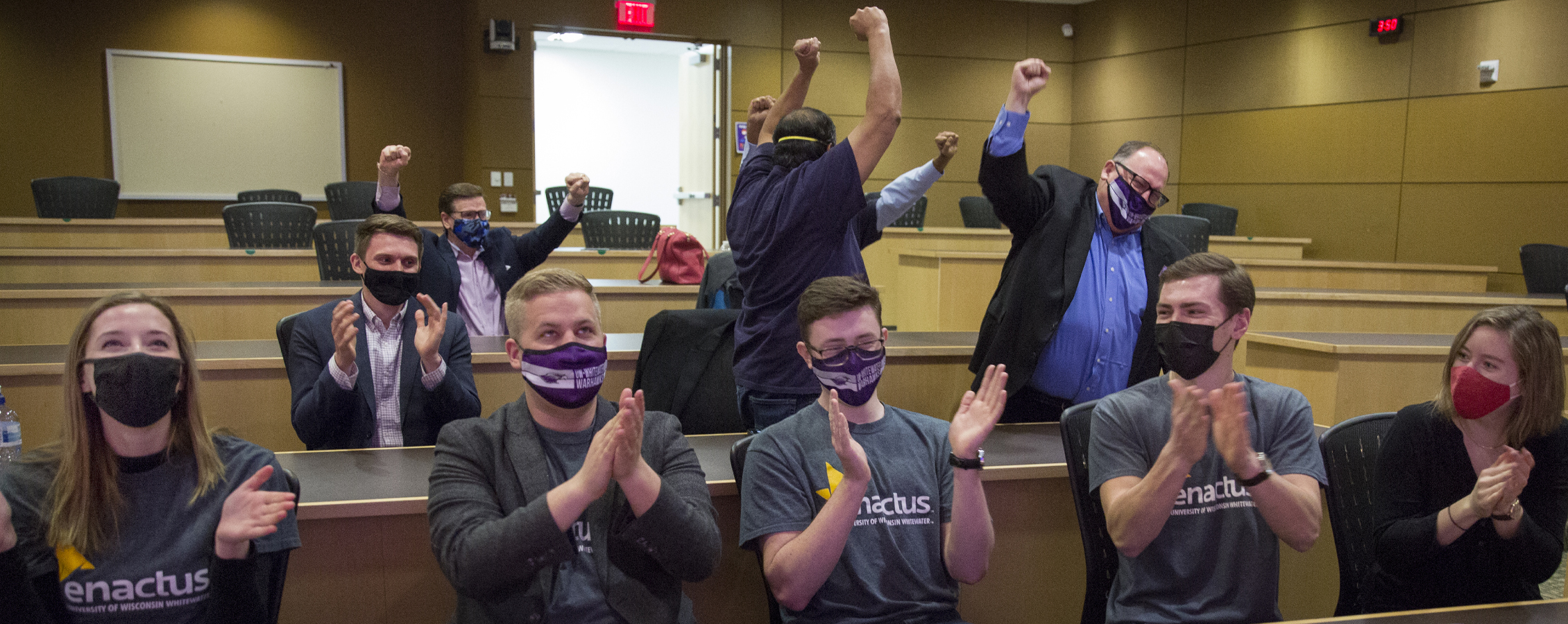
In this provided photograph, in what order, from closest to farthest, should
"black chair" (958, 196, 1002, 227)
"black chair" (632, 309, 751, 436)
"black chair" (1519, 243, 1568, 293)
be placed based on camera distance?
1. "black chair" (632, 309, 751, 436)
2. "black chair" (1519, 243, 1568, 293)
3. "black chair" (958, 196, 1002, 227)

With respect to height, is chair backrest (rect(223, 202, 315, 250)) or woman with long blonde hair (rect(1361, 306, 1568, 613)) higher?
chair backrest (rect(223, 202, 315, 250))

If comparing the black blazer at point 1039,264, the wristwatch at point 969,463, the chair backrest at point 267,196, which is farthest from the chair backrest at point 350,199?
the wristwatch at point 969,463

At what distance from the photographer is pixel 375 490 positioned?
1.88m

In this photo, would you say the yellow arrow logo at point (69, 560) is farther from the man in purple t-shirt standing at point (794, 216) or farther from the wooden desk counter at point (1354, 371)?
the wooden desk counter at point (1354, 371)

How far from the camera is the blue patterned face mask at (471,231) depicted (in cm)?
357

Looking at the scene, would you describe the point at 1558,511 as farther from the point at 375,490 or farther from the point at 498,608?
the point at 375,490

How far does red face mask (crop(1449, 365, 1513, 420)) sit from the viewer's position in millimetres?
1767

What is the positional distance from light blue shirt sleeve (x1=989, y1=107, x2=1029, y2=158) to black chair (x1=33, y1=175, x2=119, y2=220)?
23.3ft

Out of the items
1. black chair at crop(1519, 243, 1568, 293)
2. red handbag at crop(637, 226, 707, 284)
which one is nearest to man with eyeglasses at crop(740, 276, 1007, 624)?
red handbag at crop(637, 226, 707, 284)

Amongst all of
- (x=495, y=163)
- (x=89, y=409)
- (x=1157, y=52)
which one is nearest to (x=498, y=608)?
(x=89, y=409)

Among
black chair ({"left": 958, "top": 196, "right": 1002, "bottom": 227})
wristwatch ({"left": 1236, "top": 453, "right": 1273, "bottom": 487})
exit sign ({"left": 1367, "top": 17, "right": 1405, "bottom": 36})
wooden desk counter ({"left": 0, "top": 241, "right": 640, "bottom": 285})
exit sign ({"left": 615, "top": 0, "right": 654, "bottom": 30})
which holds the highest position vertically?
exit sign ({"left": 615, "top": 0, "right": 654, "bottom": 30})

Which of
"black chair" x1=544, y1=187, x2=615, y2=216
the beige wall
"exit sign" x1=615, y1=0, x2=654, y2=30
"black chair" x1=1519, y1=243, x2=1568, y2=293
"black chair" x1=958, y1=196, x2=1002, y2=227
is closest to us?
"black chair" x1=1519, y1=243, x2=1568, y2=293

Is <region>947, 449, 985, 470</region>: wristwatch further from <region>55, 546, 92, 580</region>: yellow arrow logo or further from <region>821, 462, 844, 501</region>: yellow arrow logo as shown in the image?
<region>55, 546, 92, 580</region>: yellow arrow logo

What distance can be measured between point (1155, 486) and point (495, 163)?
26.7ft
